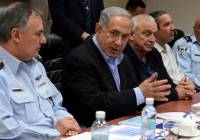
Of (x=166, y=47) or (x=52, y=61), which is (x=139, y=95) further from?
(x=166, y=47)

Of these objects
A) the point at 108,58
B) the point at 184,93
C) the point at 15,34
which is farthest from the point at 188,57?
the point at 15,34

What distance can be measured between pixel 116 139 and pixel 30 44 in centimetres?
70

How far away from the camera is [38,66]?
229 cm

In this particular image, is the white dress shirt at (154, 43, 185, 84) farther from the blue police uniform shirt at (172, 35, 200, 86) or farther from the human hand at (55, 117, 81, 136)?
the human hand at (55, 117, 81, 136)

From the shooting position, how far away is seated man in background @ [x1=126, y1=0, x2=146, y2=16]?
5555 mm

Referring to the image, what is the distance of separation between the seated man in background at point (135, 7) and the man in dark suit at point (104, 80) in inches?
116

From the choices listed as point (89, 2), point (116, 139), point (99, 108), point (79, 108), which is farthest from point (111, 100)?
point (89, 2)

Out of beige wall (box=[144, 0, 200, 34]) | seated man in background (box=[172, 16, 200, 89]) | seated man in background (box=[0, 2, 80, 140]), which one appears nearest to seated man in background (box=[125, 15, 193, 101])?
seated man in background (box=[0, 2, 80, 140])

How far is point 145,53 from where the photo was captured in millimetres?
3211

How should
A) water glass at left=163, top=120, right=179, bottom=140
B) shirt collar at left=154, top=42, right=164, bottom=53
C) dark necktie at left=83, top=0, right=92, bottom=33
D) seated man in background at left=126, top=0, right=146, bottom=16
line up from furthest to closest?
seated man in background at left=126, top=0, right=146, bottom=16
dark necktie at left=83, top=0, right=92, bottom=33
shirt collar at left=154, top=42, right=164, bottom=53
water glass at left=163, top=120, right=179, bottom=140

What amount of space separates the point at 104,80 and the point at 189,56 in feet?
6.73

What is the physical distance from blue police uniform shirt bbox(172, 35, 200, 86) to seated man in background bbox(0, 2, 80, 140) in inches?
91.4

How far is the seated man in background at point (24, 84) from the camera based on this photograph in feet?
6.42

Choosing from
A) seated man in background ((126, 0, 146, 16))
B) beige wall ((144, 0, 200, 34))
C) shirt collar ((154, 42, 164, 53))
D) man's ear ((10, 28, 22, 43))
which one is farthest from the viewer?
beige wall ((144, 0, 200, 34))
